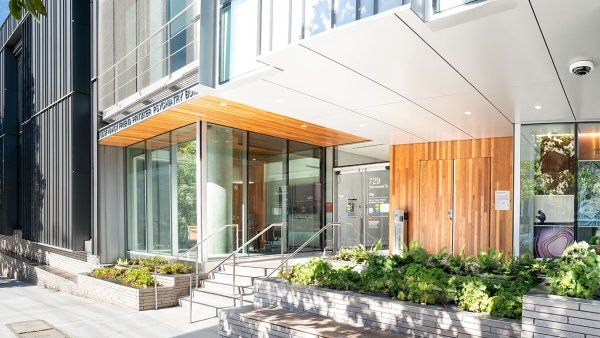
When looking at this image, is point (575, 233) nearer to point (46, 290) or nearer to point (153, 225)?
point (153, 225)

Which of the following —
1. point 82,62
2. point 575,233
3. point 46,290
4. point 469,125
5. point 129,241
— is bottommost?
point 46,290

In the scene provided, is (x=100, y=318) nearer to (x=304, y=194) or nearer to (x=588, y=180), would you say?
(x=304, y=194)

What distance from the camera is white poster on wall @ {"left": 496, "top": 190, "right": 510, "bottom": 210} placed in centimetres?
1012

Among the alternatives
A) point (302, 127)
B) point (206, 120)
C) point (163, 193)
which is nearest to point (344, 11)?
point (302, 127)

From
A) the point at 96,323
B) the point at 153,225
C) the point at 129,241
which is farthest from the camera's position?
the point at 129,241

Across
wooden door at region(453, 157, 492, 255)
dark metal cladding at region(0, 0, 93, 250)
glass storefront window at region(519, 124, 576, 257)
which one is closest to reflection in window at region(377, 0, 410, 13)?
glass storefront window at region(519, 124, 576, 257)

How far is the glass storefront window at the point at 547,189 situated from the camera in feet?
29.3

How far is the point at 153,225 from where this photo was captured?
13.4m

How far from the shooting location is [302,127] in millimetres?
10906

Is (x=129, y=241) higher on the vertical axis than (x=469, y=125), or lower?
lower

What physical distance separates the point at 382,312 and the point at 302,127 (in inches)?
235

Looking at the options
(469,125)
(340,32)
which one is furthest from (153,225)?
(340,32)

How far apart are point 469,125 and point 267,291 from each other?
502 centimetres

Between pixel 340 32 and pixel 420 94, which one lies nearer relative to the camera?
pixel 340 32
